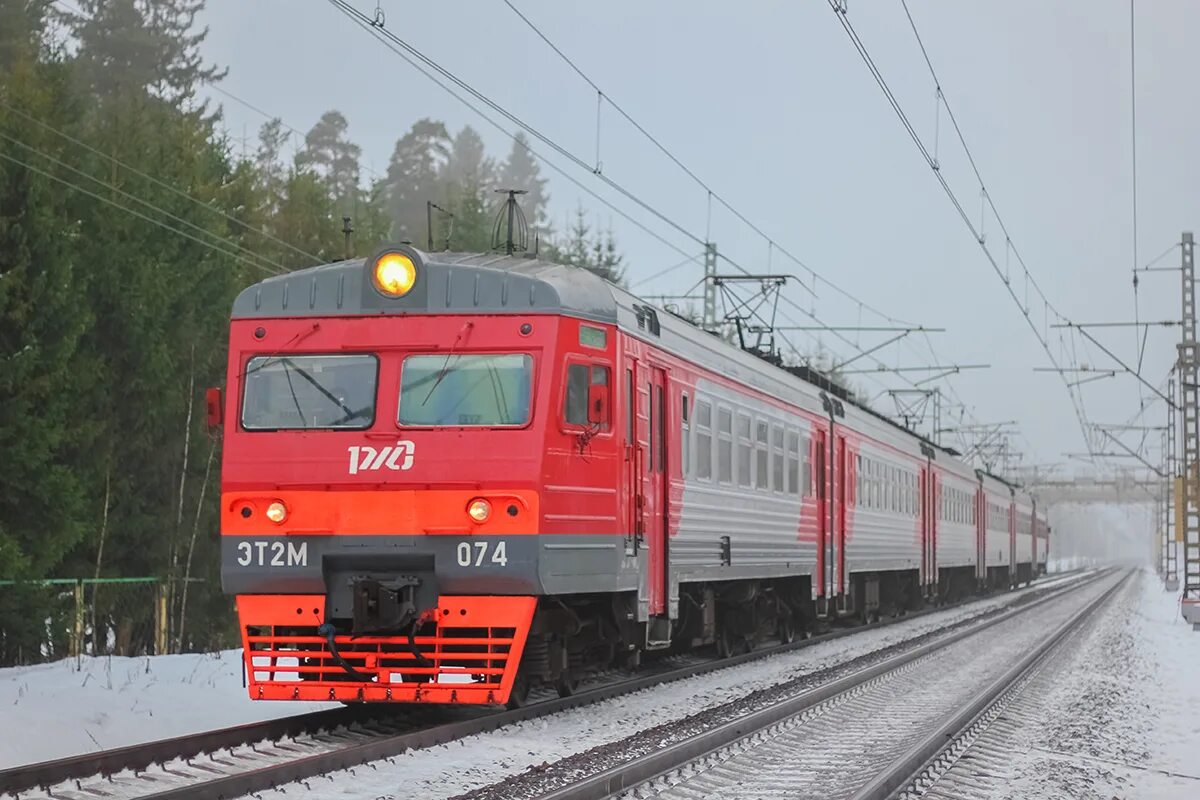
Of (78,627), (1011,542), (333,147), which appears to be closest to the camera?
(78,627)

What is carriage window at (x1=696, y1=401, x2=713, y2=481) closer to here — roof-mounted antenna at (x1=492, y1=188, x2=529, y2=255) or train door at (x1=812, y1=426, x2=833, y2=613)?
roof-mounted antenna at (x1=492, y1=188, x2=529, y2=255)

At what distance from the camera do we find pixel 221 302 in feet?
94.9

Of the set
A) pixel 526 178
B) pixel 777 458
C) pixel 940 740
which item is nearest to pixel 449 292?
pixel 940 740

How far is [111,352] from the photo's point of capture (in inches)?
1032

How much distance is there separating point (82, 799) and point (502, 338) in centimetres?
443

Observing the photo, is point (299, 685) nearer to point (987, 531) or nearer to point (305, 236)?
point (305, 236)

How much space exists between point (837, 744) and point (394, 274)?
4.52m

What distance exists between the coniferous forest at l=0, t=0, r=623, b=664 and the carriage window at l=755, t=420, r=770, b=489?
4.17 meters

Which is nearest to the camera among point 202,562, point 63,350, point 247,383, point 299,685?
point 299,685

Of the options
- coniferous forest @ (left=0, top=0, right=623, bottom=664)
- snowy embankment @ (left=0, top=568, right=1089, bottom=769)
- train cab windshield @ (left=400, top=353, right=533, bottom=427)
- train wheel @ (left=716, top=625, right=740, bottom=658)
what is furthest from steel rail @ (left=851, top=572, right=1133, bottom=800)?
coniferous forest @ (left=0, top=0, right=623, bottom=664)

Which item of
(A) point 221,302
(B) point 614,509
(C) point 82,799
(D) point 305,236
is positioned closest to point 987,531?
(D) point 305,236

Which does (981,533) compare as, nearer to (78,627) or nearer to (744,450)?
(744,450)

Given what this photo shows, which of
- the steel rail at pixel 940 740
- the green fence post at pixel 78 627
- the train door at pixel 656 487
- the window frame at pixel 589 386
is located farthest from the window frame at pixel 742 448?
the green fence post at pixel 78 627

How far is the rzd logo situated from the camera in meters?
11.0
